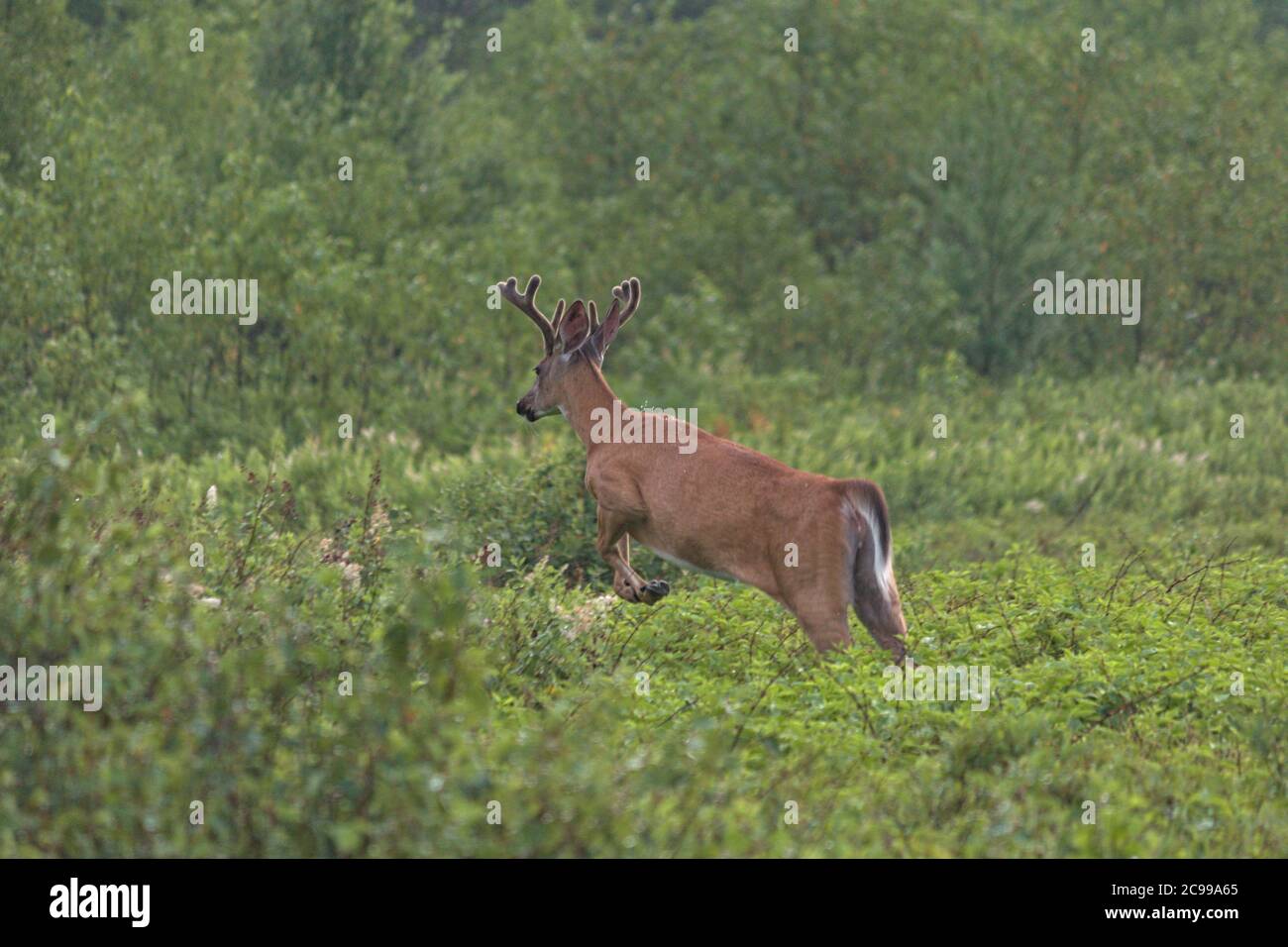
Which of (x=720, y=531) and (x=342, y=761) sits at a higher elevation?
(x=720, y=531)

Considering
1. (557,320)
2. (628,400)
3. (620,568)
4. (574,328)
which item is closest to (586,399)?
(574,328)

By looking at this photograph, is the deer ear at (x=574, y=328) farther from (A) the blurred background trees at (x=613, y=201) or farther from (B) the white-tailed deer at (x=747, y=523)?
(A) the blurred background trees at (x=613, y=201)

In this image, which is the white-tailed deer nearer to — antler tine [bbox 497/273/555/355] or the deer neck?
the deer neck

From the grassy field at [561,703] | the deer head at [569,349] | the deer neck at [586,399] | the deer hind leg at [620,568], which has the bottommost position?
the grassy field at [561,703]

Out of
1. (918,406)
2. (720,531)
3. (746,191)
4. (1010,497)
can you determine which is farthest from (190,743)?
(746,191)

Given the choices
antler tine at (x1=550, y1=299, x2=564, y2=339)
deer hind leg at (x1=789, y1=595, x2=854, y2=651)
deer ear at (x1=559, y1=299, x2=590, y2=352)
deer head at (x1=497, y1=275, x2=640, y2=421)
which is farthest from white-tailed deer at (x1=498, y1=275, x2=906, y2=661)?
antler tine at (x1=550, y1=299, x2=564, y2=339)

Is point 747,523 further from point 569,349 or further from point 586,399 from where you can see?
point 569,349

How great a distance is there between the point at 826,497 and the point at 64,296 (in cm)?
1658

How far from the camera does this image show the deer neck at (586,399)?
1167 centimetres

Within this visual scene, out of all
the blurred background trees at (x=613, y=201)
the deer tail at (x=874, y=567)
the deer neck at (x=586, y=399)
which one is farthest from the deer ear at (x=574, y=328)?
the blurred background trees at (x=613, y=201)

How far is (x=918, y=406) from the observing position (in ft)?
91.0

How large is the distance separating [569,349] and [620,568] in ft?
5.91
